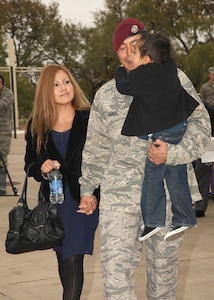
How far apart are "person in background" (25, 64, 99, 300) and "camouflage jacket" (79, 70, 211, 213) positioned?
Result: 48 centimetres

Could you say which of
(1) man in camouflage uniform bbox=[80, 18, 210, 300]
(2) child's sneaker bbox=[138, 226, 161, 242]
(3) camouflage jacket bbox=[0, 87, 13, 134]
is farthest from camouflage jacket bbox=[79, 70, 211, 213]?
(3) camouflage jacket bbox=[0, 87, 13, 134]

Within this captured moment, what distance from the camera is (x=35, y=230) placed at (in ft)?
14.6

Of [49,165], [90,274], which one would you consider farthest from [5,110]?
[49,165]

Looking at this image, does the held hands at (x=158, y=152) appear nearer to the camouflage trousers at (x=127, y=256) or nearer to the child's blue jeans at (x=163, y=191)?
the child's blue jeans at (x=163, y=191)

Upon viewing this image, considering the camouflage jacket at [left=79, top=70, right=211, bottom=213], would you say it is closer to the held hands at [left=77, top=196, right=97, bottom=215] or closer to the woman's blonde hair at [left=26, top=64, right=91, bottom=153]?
the held hands at [left=77, top=196, right=97, bottom=215]

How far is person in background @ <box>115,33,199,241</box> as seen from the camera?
12.9 ft

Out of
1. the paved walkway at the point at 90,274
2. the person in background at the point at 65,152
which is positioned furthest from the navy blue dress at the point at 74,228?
the paved walkway at the point at 90,274

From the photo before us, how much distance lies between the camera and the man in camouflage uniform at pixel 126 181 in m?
4.02

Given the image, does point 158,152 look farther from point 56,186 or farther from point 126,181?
point 56,186

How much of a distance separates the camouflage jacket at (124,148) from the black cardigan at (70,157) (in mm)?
454

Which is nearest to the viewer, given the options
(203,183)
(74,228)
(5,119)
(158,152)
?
(158,152)

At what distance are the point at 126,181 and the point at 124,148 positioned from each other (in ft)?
0.56

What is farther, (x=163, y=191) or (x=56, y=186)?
(x=56, y=186)

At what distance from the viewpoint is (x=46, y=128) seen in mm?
4695
